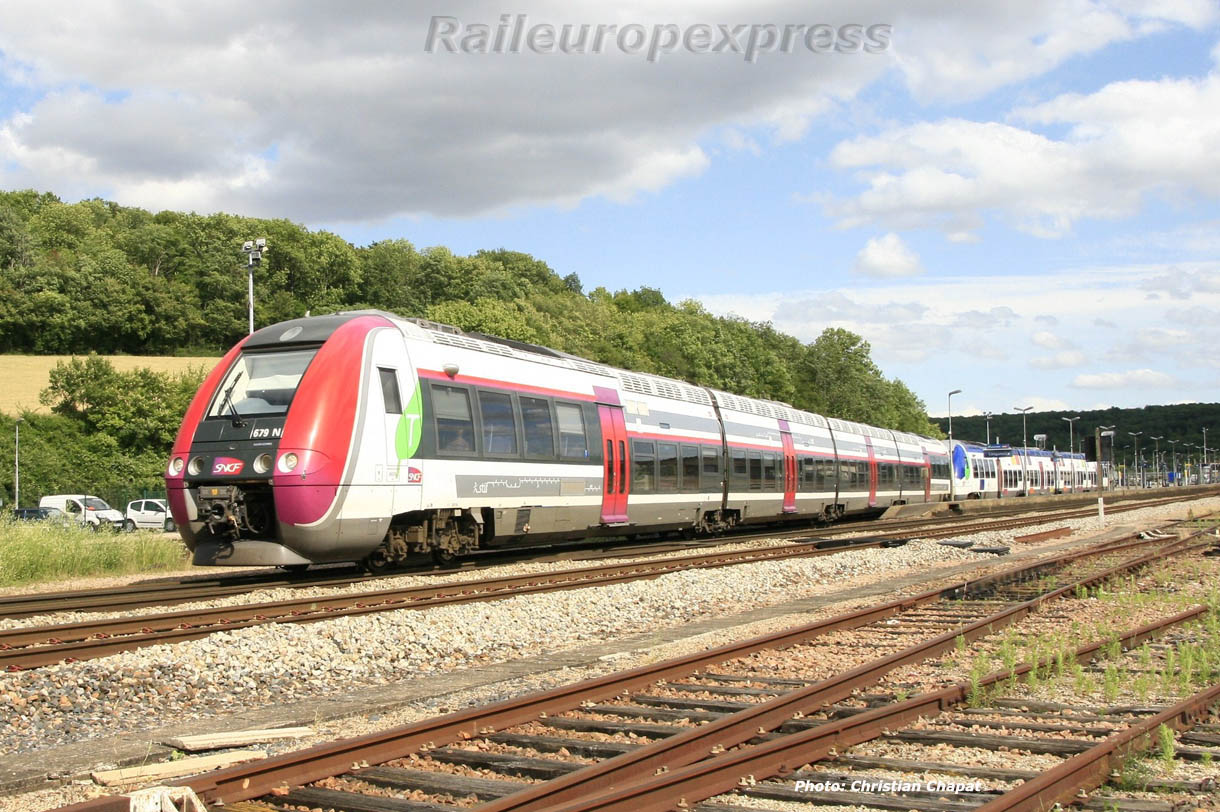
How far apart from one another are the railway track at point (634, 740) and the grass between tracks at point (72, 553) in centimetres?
1376

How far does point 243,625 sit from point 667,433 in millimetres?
13518

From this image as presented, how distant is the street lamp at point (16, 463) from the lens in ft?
149

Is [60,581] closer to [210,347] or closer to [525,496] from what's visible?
[525,496]

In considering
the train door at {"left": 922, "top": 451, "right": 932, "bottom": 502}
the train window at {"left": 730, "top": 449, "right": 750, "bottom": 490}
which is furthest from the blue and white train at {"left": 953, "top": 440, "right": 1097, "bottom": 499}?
the train window at {"left": 730, "top": 449, "right": 750, "bottom": 490}

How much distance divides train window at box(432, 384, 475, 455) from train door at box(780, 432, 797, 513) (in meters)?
15.7

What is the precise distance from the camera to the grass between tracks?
59.2 feet

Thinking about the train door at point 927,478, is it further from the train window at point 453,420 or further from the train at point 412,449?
the train window at point 453,420

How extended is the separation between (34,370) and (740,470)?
55.0 metres

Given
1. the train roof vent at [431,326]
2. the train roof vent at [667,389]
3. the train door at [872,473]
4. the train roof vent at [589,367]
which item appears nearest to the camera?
the train roof vent at [431,326]

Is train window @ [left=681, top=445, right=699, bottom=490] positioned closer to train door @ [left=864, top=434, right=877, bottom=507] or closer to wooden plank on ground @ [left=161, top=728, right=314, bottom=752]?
train door @ [left=864, top=434, right=877, bottom=507]

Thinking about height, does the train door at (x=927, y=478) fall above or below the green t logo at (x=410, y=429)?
below

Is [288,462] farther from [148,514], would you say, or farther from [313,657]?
[148,514]

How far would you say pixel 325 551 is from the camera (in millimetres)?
13961

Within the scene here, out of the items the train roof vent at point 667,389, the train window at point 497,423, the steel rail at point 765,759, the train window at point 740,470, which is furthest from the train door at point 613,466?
the steel rail at point 765,759
